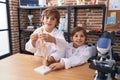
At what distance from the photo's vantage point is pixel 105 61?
1.03 m

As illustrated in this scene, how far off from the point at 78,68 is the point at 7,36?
2855 mm

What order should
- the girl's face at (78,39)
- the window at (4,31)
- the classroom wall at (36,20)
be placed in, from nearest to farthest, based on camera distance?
the girl's face at (78,39), the classroom wall at (36,20), the window at (4,31)

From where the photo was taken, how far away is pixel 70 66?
4.32ft

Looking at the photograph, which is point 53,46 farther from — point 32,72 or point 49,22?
point 32,72

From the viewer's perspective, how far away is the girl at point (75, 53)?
4.26ft

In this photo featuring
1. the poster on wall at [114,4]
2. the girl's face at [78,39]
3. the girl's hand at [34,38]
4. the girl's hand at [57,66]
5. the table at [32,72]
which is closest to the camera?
the table at [32,72]

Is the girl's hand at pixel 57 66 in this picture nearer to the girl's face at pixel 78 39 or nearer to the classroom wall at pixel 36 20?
the girl's face at pixel 78 39

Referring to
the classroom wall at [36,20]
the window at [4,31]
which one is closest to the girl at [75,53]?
the classroom wall at [36,20]

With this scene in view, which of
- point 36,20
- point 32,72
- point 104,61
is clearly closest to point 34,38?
point 32,72

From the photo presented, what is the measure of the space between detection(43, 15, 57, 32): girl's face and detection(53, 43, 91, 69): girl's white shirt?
0.86ft

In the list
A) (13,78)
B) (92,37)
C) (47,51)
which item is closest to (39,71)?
(13,78)

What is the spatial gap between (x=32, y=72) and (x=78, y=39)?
0.58 meters

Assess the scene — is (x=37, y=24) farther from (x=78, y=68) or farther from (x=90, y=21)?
(x=78, y=68)

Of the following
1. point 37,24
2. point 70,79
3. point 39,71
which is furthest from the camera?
point 37,24
